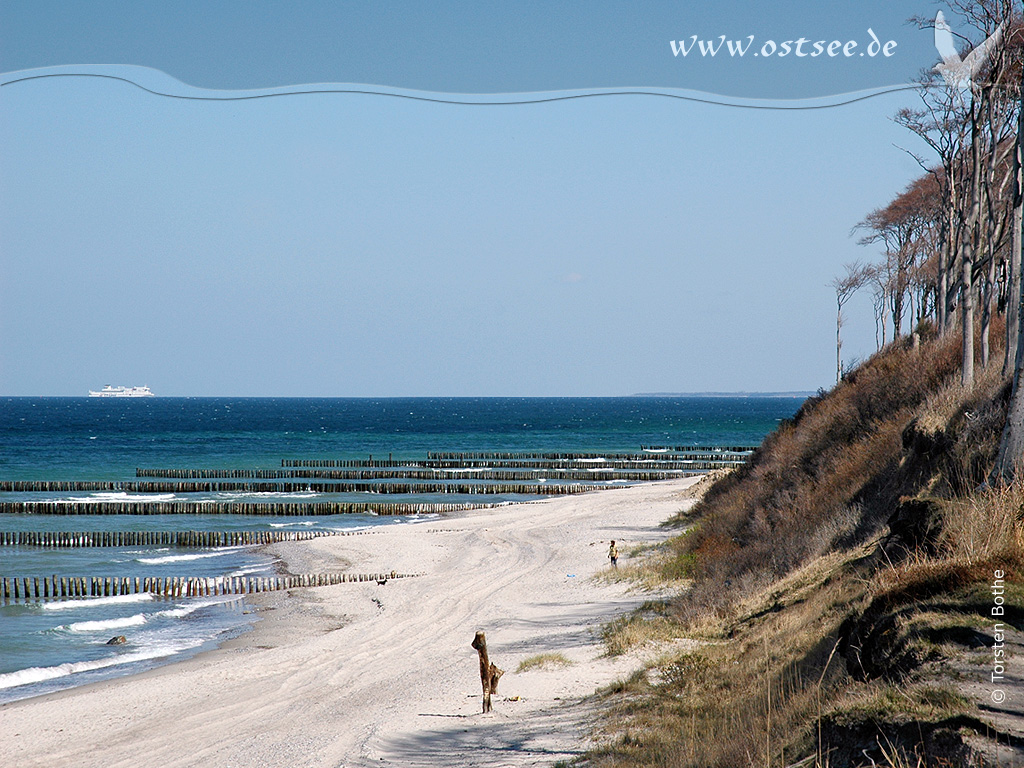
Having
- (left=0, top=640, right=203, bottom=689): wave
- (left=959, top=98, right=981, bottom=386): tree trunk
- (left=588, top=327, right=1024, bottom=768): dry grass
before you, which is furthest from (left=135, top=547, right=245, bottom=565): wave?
(left=959, top=98, right=981, bottom=386): tree trunk

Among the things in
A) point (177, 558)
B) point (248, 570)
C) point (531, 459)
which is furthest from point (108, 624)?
point (531, 459)

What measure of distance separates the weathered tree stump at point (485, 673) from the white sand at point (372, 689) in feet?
0.77

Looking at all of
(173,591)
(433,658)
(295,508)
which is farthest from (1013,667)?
(295,508)

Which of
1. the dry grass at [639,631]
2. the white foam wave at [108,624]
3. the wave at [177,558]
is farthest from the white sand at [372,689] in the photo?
the wave at [177,558]

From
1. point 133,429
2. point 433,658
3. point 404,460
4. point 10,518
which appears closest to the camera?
point 433,658

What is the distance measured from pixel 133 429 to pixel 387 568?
107 m

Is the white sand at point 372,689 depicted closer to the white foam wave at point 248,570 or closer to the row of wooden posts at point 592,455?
the white foam wave at point 248,570

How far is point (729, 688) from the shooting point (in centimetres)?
860

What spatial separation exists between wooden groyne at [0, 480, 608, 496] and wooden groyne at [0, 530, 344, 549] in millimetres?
16999

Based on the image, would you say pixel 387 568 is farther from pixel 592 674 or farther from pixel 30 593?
pixel 592 674

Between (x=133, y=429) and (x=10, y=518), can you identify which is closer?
(x=10, y=518)

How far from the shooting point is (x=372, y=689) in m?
13.6
